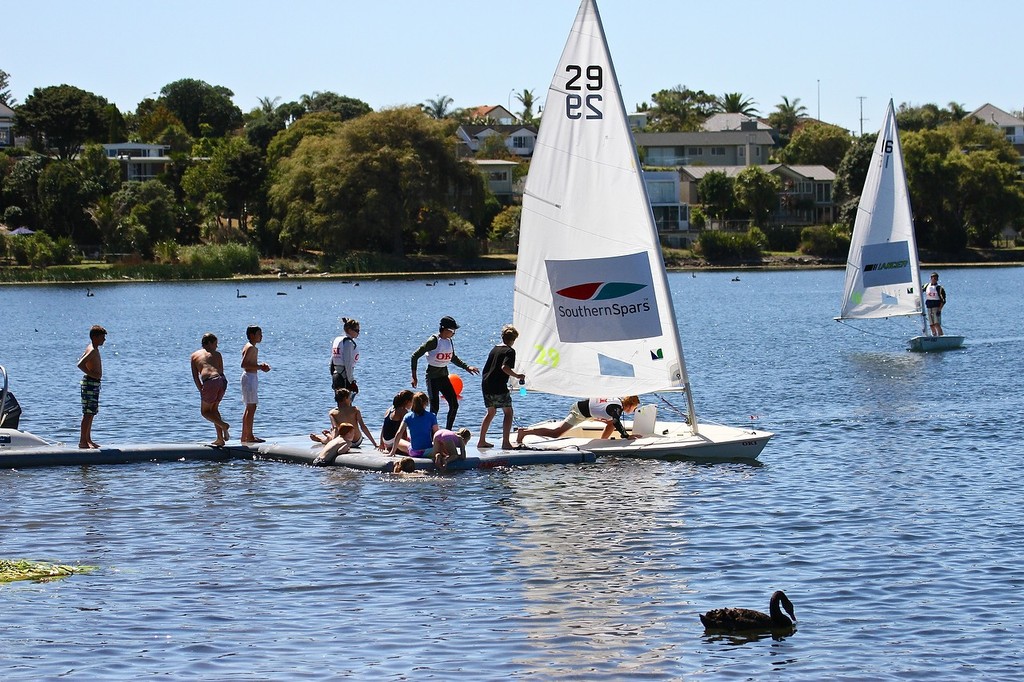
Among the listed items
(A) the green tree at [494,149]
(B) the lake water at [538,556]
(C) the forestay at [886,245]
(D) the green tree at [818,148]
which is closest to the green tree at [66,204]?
(A) the green tree at [494,149]

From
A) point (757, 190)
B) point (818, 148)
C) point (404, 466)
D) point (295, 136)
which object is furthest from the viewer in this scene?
point (818, 148)

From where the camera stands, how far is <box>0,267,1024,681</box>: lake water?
1376 centimetres

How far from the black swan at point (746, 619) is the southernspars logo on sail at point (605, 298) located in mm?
9820

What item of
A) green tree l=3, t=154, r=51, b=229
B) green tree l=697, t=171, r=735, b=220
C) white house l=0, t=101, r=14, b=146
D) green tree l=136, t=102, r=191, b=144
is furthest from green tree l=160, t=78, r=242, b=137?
green tree l=697, t=171, r=735, b=220

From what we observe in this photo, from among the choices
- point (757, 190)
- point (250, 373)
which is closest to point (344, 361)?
point (250, 373)

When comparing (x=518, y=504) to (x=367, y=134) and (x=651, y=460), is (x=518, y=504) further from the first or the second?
(x=367, y=134)

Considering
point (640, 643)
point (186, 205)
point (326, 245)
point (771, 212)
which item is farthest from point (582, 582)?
point (771, 212)

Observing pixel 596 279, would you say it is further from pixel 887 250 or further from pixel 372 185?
pixel 372 185

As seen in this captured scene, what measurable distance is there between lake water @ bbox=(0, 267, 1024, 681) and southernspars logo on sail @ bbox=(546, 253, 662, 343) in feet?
7.41

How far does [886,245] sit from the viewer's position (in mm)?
46688

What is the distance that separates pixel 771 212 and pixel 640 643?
126520 mm

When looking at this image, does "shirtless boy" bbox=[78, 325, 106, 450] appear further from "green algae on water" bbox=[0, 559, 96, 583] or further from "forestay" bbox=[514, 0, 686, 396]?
"forestay" bbox=[514, 0, 686, 396]

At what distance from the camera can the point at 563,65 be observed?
23016 millimetres

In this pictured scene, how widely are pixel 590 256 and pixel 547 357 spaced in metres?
1.85
